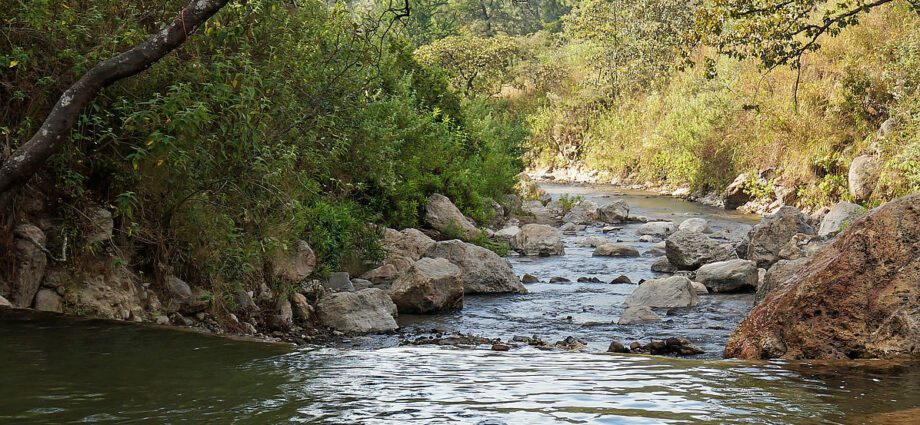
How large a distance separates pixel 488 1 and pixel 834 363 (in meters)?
66.9

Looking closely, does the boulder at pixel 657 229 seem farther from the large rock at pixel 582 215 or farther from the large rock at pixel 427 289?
the large rock at pixel 427 289

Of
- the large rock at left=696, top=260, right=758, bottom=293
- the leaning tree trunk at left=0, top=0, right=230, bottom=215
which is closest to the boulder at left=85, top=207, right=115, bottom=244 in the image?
the leaning tree trunk at left=0, top=0, right=230, bottom=215

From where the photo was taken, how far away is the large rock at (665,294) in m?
12.0

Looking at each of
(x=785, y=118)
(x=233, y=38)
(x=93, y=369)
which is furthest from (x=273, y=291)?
(x=785, y=118)

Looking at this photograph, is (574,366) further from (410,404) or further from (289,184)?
(289,184)

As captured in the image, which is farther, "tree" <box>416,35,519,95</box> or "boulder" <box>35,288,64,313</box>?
"tree" <box>416,35,519,95</box>

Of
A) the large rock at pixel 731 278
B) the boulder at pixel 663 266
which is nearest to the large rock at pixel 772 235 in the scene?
the boulder at pixel 663 266

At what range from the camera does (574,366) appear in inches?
277

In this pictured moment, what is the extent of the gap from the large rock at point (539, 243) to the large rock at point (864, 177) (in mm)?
8050

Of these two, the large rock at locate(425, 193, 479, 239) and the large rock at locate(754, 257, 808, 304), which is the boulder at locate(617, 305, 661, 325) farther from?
the large rock at locate(425, 193, 479, 239)

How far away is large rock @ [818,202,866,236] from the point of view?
56.9 ft

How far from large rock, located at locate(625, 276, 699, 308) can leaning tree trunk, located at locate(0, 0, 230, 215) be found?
7.32 metres

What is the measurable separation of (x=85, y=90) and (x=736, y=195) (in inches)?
917

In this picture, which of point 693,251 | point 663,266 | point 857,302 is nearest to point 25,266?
point 857,302
